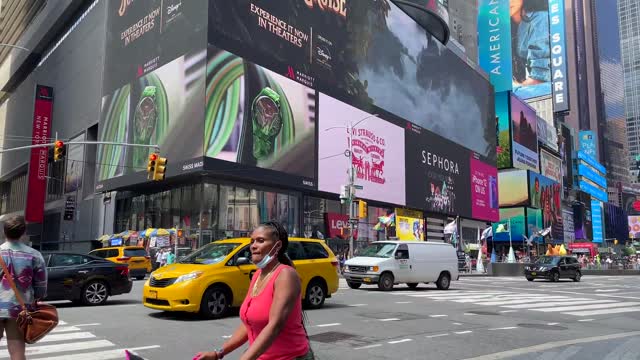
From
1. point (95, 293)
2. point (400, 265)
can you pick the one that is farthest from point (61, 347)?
point (400, 265)

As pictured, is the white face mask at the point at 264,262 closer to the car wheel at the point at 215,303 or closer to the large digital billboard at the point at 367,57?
the car wheel at the point at 215,303

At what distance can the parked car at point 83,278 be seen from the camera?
13.5m

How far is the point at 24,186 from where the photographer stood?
7494 cm

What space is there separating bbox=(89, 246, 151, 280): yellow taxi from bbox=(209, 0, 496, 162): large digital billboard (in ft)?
58.7

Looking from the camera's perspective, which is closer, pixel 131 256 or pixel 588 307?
pixel 588 307

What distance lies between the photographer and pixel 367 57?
5606cm

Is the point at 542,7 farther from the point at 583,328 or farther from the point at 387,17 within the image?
the point at 583,328

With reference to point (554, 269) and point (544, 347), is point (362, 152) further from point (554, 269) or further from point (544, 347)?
point (544, 347)

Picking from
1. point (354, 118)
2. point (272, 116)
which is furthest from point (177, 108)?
point (354, 118)

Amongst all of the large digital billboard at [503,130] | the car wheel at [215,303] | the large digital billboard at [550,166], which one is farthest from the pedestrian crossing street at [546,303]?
the large digital billboard at [550,166]

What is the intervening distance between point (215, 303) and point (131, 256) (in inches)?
653

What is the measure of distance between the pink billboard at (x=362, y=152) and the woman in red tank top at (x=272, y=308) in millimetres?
38880

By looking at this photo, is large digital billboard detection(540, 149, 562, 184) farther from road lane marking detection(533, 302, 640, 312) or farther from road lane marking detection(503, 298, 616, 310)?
road lane marking detection(533, 302, 640, 312)

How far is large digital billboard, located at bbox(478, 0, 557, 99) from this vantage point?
111 metres
